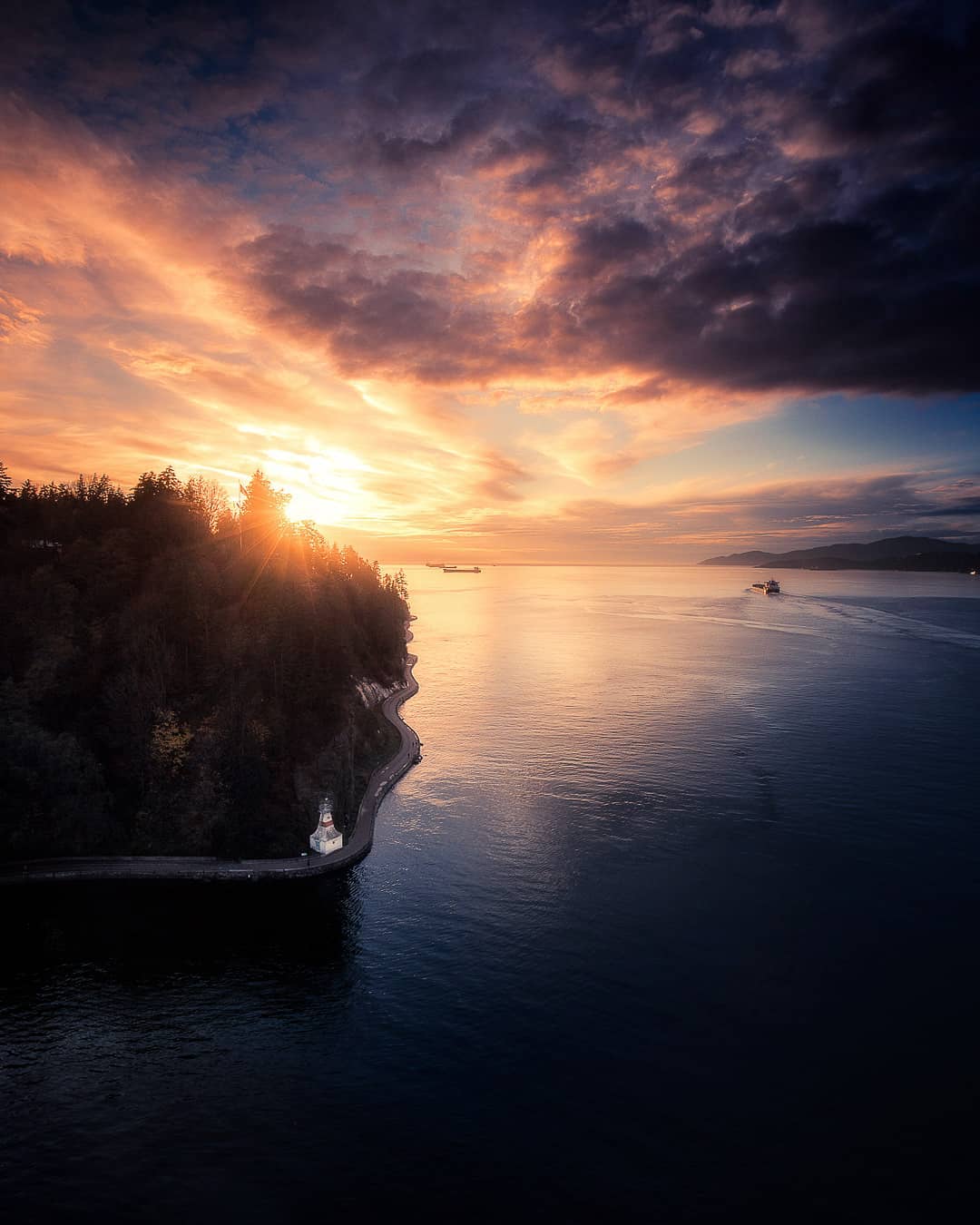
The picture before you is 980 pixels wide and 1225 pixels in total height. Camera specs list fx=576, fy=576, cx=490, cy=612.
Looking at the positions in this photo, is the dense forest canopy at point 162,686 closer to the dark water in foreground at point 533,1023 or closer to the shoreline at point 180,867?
the shoreline at point 180,867

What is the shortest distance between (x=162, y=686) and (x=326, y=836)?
2958 centimetres

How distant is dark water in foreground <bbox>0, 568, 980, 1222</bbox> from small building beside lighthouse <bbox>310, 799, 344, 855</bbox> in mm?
5207

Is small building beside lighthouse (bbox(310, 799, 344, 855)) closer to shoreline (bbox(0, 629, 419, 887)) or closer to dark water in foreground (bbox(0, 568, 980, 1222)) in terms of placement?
shoreline (bbox(0, 629, 419, 887))

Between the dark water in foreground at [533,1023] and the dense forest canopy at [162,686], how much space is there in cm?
844

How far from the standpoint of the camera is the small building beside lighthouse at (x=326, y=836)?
A: 6253 centimetres

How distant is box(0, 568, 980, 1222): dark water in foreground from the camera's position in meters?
30.2

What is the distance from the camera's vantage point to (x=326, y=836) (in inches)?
2472

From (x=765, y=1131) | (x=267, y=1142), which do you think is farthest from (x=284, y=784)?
(x=765, y=1131)

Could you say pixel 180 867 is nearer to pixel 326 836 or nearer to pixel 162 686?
pixel 326 836

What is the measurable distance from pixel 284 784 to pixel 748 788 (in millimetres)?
60455

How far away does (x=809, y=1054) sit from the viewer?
37062 mm

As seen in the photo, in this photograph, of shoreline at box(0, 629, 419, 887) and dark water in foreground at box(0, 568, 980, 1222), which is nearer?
dark water in foreground at box(0, 568, 980, 1222)

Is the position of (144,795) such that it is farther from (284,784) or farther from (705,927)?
(705,927)

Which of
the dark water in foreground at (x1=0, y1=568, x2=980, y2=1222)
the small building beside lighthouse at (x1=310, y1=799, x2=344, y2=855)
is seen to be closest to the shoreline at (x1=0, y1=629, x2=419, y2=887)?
the small building beside lighthouse at (x1=310, y1=799, x2=344, y2=855)
